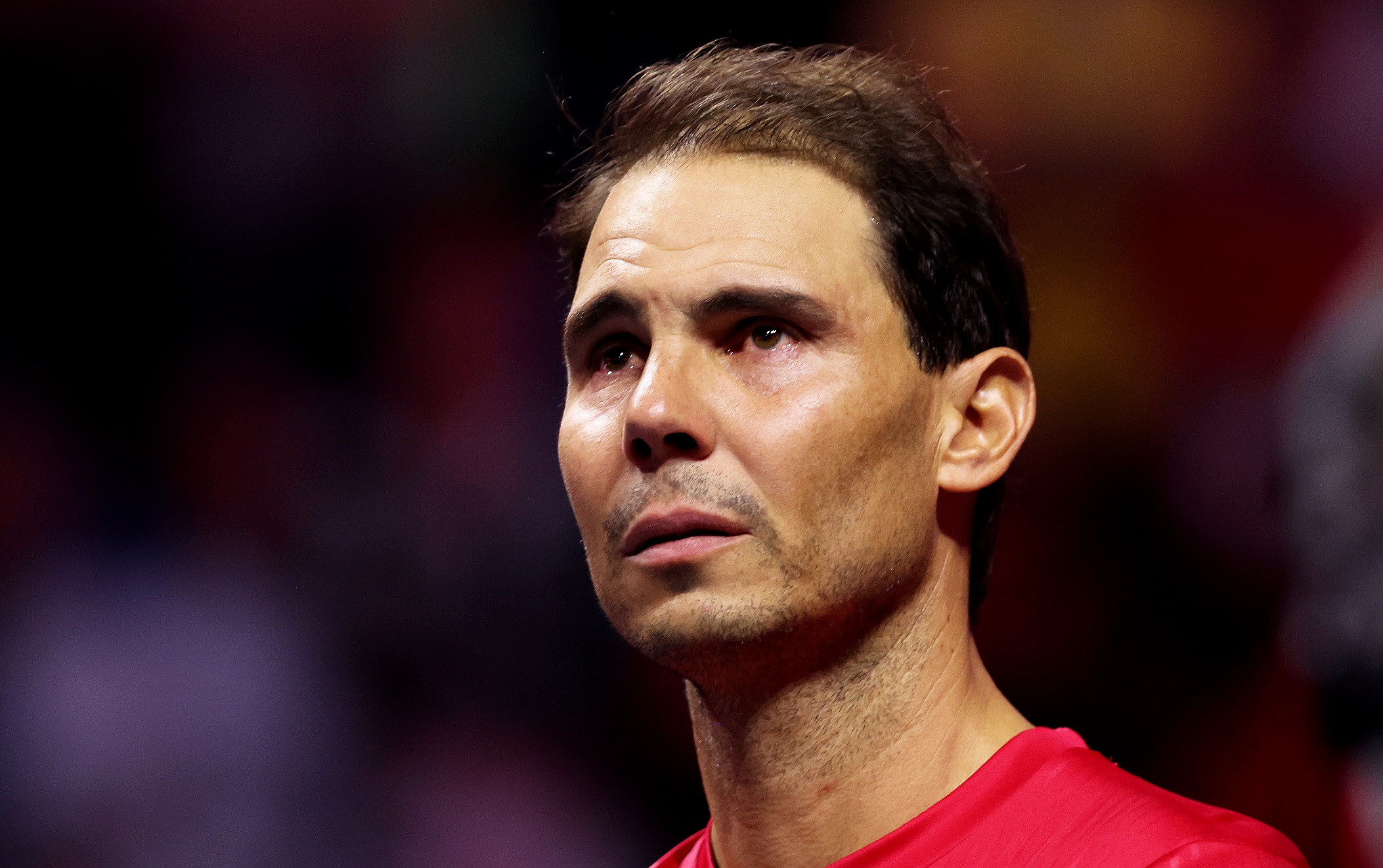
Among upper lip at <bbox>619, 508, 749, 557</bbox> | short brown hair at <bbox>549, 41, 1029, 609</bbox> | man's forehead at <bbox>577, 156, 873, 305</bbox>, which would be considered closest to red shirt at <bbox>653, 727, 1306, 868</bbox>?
short brown hair at <bbox>549, 41, 1029, 609</bbox>

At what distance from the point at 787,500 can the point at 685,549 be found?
16cm

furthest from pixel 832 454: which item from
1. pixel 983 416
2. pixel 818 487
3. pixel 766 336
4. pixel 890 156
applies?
pixel 890 156

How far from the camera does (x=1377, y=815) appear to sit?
2.42 metres

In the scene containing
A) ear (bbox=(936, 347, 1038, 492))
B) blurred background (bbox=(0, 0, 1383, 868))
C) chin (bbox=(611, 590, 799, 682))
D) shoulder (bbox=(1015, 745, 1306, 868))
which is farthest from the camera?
blurred background (bbox=(0, 0, 1383, 868))

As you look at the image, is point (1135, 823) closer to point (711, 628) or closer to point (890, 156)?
point (711, 628)

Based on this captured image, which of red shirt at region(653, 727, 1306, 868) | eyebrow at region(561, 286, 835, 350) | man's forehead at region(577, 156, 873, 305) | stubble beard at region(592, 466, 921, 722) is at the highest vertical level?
man's forehead at region(577, 156, 873, 305)

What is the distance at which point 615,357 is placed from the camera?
83.0 inches

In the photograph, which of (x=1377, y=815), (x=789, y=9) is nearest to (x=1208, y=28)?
(x=789, y=9)

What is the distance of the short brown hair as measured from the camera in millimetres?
Answer: 2068

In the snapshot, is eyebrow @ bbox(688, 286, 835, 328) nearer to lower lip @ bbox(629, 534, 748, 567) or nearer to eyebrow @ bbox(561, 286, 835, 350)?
eyebrow @ bbox(561, 286, 835, 350)

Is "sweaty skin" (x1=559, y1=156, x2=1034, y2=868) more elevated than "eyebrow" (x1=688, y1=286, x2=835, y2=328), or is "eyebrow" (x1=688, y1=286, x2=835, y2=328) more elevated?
"eyebrow" (x1=688, y1=286, x2=835, y2=328)

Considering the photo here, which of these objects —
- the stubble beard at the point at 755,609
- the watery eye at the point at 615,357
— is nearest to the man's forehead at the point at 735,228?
the watery eye at the point at 615,357

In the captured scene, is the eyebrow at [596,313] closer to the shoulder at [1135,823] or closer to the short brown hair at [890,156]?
the short brown hair at [890,156]

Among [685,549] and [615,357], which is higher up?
[615,357]
